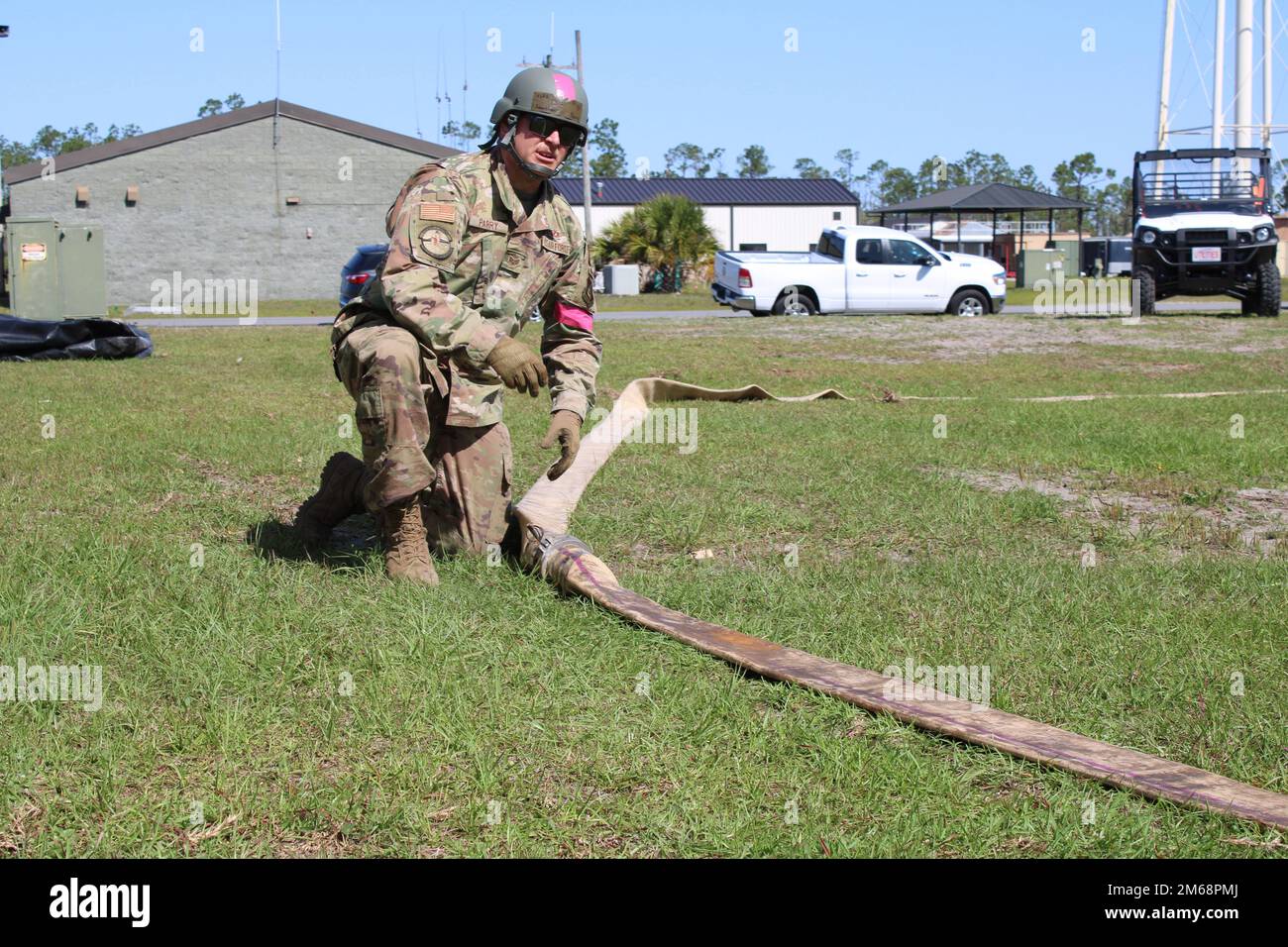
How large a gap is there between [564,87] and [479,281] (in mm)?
788

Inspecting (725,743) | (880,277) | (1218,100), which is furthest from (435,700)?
(1218,100)

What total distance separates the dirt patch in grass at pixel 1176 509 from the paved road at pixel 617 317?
15159mm

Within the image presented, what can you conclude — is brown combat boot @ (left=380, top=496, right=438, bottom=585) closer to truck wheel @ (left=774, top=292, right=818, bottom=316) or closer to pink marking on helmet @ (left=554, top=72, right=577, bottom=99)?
pink marking on helmet @ (left=554, top=72, right=577, bottom=99)

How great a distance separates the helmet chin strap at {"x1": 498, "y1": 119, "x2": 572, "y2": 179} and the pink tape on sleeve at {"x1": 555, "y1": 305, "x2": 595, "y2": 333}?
1.83ft

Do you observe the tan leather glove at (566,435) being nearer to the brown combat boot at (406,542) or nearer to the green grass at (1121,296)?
the brown combat boot at (406,542)

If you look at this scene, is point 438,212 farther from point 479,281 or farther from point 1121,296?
point 1121,296

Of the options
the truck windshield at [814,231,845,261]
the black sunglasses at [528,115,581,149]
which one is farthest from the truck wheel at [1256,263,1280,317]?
the black sunglasses at [528,115,581,149]

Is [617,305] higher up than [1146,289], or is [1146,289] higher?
[617,305]

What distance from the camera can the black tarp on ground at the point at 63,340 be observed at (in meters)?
13.2

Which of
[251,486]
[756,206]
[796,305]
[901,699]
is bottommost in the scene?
[901,699]

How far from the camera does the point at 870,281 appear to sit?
22.5 m

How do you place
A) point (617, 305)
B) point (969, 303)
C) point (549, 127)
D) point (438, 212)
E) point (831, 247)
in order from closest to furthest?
point (438, 212), point (549, 127), point (969, 303), point (831, 247), point (617, 305)

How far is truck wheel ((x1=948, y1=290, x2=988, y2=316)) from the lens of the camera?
22578mm

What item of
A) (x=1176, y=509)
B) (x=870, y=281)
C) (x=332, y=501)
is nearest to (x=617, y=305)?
(x=870, y=281)
